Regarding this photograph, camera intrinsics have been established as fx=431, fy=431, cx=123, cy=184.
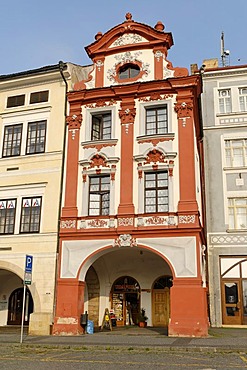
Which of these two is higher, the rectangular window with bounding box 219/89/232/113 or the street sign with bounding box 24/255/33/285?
the rectangular window with bounding box 219/89/232/113

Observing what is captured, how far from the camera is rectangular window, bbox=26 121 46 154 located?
22094 millimetres

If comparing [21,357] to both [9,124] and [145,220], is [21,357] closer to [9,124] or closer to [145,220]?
[145,220]

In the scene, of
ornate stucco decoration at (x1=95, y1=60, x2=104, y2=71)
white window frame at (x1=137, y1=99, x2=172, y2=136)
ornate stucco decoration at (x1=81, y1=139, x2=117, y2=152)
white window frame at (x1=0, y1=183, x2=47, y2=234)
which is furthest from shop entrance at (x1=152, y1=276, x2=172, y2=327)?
ornate stucco decoration at (x1=95, y1=60, x2=104, y2=71)

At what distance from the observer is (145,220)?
18875 mm

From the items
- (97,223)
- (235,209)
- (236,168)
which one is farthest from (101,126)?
(235,209)

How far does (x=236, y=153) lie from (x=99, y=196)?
386 inches

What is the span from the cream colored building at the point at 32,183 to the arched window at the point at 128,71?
2.67 meters

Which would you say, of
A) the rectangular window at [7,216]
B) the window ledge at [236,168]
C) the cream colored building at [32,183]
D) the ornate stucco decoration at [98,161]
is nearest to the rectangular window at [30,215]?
the cream colored building at [32,183]

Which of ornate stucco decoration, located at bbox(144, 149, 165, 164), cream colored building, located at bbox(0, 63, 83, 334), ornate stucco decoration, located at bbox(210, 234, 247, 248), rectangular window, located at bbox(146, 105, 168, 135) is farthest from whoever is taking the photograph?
ornate stucco decoration, located at bbox(210, 234, 247, 248)

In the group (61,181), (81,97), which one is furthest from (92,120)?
(61,181)

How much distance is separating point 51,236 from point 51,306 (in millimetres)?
3172

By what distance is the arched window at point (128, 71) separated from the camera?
21812mm

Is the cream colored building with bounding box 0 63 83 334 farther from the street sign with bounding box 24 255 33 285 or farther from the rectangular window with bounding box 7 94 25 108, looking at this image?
the street sign with bounding box 24 255 33 285

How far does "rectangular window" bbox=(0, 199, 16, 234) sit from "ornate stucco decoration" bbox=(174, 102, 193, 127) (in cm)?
914
